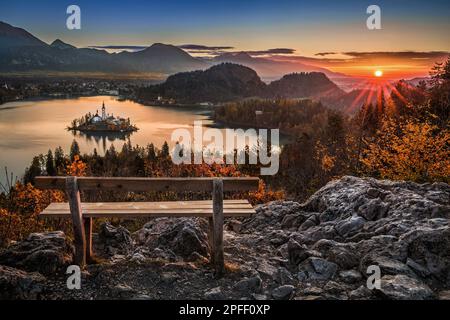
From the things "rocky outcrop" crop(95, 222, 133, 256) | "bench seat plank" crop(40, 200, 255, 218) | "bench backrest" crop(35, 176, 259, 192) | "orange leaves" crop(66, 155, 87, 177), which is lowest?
"orange leaves" crop(66, 155, 87, 177)

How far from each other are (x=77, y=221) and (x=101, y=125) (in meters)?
113

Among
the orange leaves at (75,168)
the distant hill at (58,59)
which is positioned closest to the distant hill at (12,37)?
the distant hill at (58,59)

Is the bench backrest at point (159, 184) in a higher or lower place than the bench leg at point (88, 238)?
higher

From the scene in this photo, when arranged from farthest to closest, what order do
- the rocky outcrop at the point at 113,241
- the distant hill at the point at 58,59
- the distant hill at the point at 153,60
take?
the distant hill at the point at 153,60
the distant hill at the point at 58,59
the rocky outcrop at the point at 113,241

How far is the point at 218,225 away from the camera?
16.0 feet

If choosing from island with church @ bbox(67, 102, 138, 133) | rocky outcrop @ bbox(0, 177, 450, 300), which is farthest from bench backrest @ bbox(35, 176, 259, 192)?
island with church @ bbox(67, 102, 138, 133)

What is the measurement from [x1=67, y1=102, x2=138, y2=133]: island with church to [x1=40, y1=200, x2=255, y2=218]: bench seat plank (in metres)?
98.6

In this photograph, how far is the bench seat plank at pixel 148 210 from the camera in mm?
4965

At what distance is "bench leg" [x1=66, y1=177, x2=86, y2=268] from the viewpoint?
4.65m

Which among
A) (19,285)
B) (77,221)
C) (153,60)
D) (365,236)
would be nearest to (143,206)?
(77,221)

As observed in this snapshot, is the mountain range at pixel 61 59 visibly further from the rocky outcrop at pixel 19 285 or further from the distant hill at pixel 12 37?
the rocky outcrop at pixel 19 285

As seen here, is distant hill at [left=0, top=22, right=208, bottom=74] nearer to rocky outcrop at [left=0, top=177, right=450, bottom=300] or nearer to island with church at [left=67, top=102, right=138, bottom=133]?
island with church at [left=67, top=102, right=138, bottom=133]

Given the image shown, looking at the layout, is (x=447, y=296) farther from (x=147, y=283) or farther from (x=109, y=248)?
(x=109, y=248)

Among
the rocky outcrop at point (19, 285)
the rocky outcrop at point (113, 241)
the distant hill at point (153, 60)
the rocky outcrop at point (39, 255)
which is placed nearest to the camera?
the rocky outcrop at point (19, 285)
